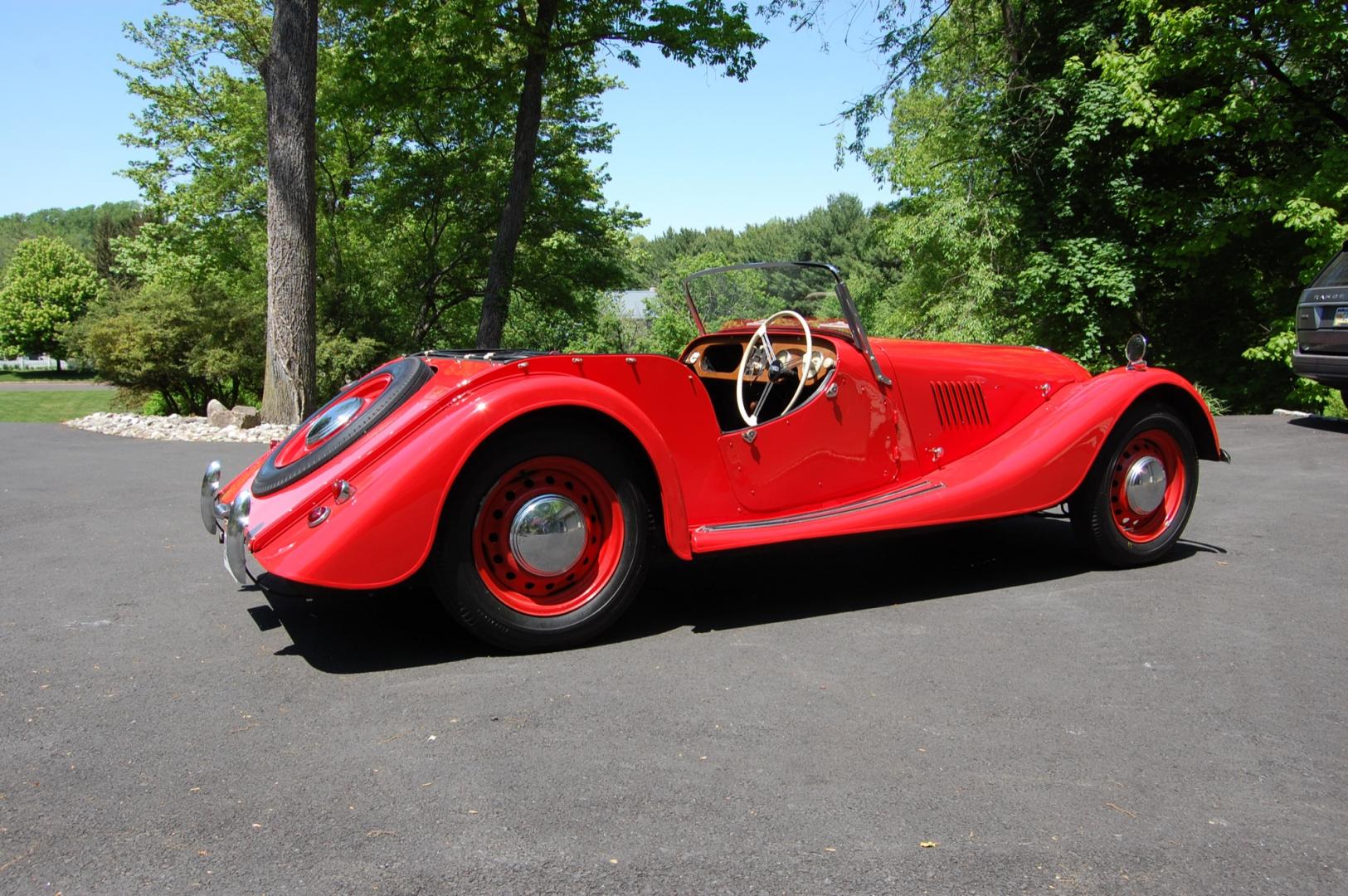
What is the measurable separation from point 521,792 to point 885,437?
2653mm

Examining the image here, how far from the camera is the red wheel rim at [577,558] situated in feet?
12.1

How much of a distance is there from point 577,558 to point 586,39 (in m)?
14.1

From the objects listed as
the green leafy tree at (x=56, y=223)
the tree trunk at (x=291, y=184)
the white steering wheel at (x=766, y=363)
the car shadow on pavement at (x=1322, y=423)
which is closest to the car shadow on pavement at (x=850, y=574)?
the white steering wheel at (x=766, y=363)

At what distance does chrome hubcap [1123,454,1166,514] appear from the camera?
4.96 meters

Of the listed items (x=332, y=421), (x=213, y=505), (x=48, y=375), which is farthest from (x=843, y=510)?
(x=48, y=375)

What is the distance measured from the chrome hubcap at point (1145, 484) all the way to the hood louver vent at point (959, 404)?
31.2 inches

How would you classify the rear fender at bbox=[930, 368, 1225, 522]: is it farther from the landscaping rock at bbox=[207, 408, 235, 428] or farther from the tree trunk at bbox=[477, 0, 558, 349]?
the tree trunk at bbox=[477, 0, 558, 349]

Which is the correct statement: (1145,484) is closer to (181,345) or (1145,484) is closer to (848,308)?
(848,308)

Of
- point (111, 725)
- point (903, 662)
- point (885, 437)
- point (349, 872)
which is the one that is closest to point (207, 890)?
point (349, 872)

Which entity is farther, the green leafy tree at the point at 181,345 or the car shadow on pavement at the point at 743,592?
the green leafy tree at the point at 181,345

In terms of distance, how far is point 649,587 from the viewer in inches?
188

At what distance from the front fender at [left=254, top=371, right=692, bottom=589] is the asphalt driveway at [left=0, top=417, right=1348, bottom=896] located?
0.42 metres

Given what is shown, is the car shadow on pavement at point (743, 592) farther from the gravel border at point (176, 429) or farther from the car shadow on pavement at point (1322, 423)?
the gravel border at point (176, 429)

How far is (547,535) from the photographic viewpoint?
373 cm
